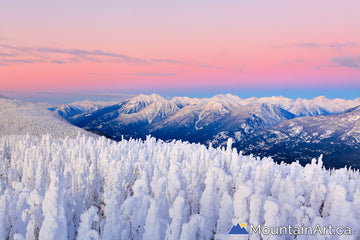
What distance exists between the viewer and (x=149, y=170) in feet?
150

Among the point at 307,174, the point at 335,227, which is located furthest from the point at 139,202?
the point at 307,174

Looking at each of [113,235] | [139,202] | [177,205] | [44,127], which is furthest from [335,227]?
[44,127]

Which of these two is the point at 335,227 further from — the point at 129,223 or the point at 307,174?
the point at 307,174

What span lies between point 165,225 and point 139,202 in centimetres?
267

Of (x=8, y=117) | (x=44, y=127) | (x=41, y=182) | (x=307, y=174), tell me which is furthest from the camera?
(x=8, y=117)

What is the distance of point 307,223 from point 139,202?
15804mm

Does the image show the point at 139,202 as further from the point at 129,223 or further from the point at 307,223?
the point at 307,223

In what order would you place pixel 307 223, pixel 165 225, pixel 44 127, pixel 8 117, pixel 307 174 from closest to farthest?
pixel 165 225 < pixel 307 223 < pixel 307 174 < pixel 44 127 < pixel 8 117

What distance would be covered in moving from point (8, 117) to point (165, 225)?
189766 mm

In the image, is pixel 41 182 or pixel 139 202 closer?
pixel 139 202

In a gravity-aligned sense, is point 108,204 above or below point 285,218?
above

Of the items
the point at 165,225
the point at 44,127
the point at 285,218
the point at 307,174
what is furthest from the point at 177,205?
the point at 44,127

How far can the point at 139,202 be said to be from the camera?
19.4 m

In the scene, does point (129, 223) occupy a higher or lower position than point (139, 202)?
lower
